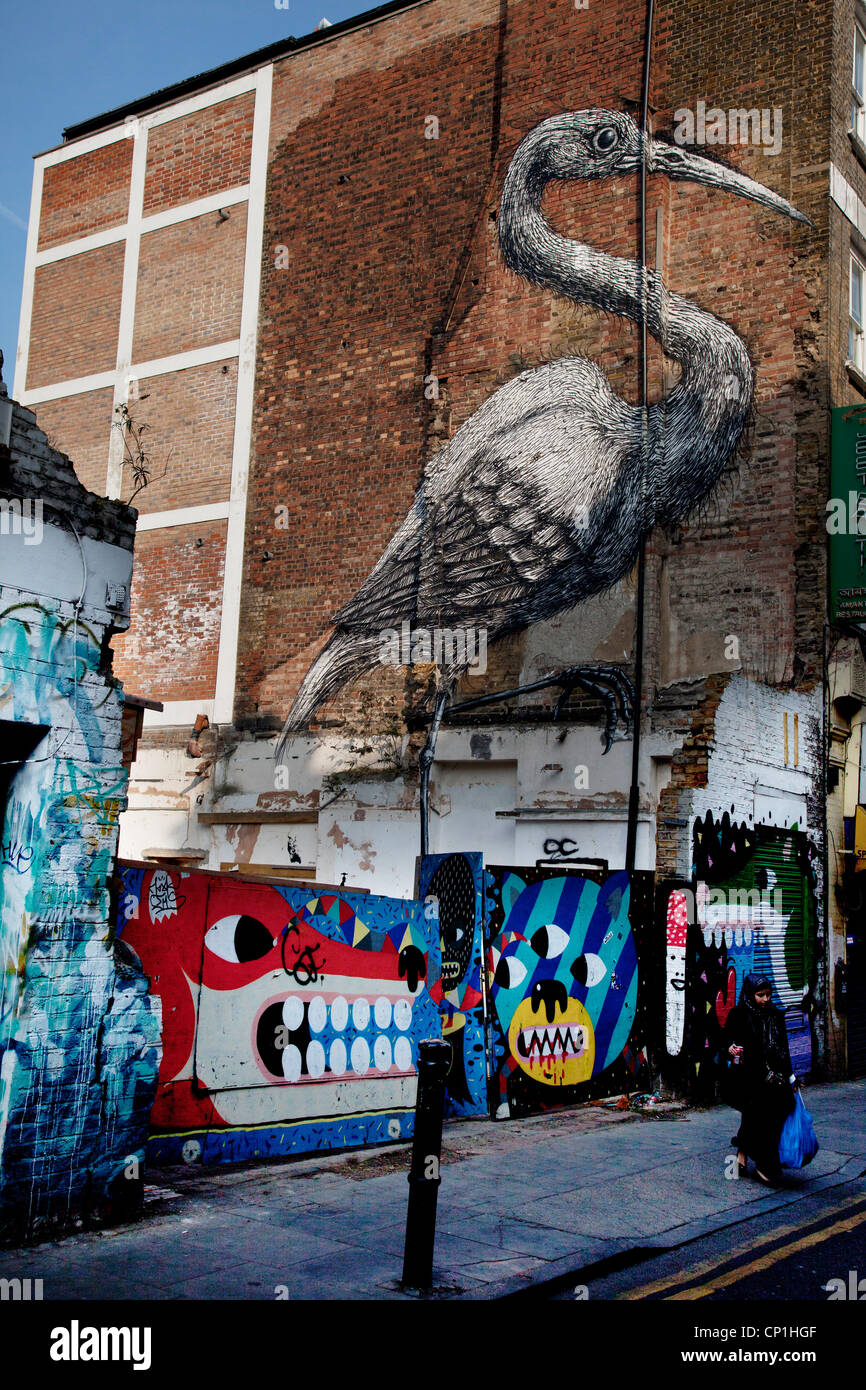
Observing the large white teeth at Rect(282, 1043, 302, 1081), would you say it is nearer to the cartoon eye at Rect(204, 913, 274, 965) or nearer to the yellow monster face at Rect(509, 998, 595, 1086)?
the cartoon eye at Rect(204, 913, 274, 965)

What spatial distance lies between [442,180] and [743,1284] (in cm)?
1574

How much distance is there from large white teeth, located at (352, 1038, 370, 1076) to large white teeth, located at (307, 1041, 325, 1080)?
1.32ft

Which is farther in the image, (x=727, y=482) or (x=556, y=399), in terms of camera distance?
(x=556, y=399)

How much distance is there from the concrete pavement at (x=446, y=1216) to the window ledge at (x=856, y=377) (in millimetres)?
9490

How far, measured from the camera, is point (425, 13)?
1816cm

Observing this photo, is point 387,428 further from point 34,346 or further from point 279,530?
point 34,346

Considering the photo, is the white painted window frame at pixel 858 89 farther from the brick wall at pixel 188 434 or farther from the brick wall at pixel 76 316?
the brick wall at pixel 76 316

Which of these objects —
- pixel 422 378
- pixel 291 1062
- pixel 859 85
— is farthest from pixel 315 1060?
pixel 859 85

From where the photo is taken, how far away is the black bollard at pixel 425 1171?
5.63 meters

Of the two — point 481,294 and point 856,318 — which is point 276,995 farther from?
point 856,318

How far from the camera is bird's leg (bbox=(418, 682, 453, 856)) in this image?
15.4 meters

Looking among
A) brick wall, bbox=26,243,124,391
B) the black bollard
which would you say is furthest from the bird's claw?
brick wall, bbox=26,243,124,391

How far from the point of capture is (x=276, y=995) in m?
8.48
